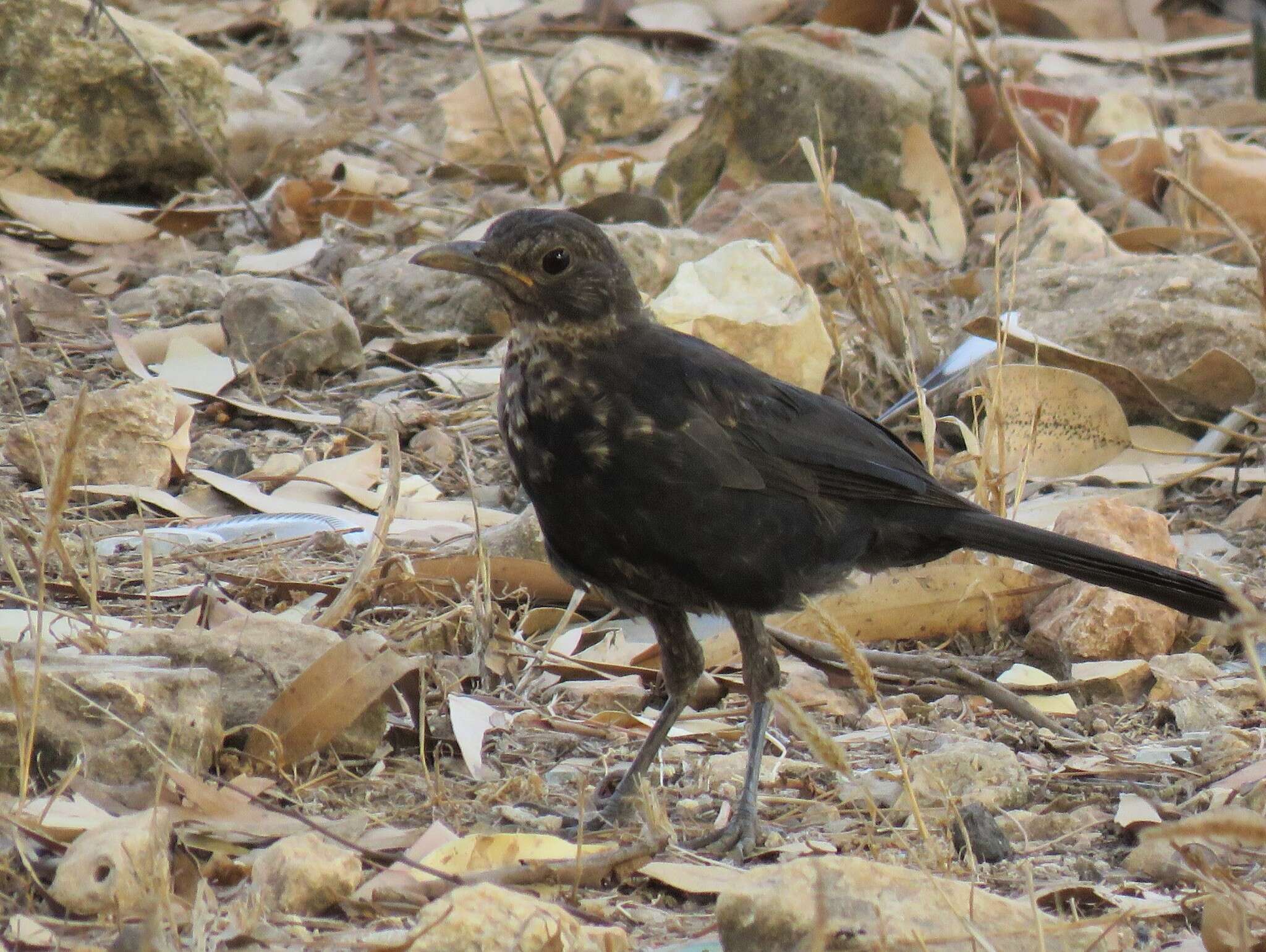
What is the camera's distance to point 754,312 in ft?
17.1

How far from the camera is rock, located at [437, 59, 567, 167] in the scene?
7.57m

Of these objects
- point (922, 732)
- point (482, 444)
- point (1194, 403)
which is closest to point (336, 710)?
point (922, 732)

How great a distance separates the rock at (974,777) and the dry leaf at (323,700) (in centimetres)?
100

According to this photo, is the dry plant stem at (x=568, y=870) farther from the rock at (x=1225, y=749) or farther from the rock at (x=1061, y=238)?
the rock at (x=1061, y=238)

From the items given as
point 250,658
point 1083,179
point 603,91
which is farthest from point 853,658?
point 603,91

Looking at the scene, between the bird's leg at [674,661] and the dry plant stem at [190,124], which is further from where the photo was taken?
the dry plant stem at [190,124]

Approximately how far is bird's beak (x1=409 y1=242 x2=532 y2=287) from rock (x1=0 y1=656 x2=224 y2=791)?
1022 millimetres

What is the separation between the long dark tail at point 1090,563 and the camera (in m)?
3.47

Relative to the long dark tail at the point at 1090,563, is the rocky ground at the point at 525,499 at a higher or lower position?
lower

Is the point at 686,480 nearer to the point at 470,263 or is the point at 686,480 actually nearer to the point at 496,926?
A: the point at 470,263

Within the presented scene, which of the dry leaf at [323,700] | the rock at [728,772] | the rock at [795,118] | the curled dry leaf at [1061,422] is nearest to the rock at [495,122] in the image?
the rock at [795,118]

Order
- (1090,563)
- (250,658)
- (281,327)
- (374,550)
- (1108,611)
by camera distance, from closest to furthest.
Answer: (250,658)
(1090,563)
(374,550)
(1108,611)
(281,327)

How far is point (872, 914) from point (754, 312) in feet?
9.99

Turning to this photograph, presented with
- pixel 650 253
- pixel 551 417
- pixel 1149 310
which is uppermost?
pixel 551 417
